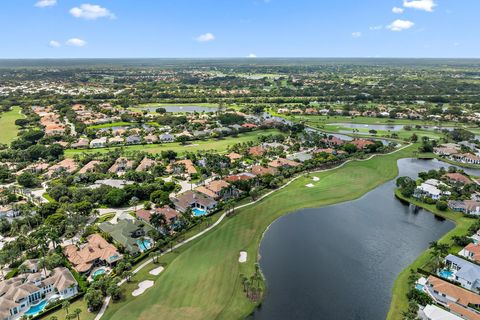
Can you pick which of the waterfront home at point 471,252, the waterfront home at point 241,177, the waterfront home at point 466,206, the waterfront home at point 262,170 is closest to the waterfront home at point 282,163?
the waterfront home at point 262,170

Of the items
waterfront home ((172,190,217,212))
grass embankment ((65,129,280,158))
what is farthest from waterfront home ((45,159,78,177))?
waterfront home ((172,190,217,212))

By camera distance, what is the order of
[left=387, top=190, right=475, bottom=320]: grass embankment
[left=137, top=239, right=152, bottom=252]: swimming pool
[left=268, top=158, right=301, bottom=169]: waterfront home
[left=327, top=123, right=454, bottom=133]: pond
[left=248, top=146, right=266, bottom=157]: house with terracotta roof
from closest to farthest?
[left=387, top=190, right=475, bottom=320]: grass embankment
[left=137, top=239, right=152, bottom=252]: swimming pool
[left=268, top=158, right=301, bottom=169]: waterfront home
[left=248, top=146, right=266, bottom=157]: house with terracotta roof
[left=327, top=123, right=454, bottom=133]: pond

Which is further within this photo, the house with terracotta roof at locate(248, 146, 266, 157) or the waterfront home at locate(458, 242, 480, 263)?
the house with terracotta roof at locate(248, 146, 266, 157)

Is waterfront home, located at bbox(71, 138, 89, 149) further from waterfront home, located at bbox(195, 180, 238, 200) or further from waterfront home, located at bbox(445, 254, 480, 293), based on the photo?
waterfront home, located at bbox(445, 254, 480, 293)

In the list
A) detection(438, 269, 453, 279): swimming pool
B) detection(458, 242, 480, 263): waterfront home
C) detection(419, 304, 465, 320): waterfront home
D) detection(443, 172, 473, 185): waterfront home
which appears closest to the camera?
detection(419, 304, 465, 320): waterfront home

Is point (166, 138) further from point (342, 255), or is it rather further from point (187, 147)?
point (342, 255)

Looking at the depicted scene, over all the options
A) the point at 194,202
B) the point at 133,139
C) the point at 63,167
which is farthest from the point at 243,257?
the point at 133,139

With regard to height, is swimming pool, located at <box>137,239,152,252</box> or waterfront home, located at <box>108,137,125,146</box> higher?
waterfront home, located at <box>108,137,125,146</box>

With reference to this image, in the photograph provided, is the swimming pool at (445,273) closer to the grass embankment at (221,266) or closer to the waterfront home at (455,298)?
the waterfront home at (455,298)
